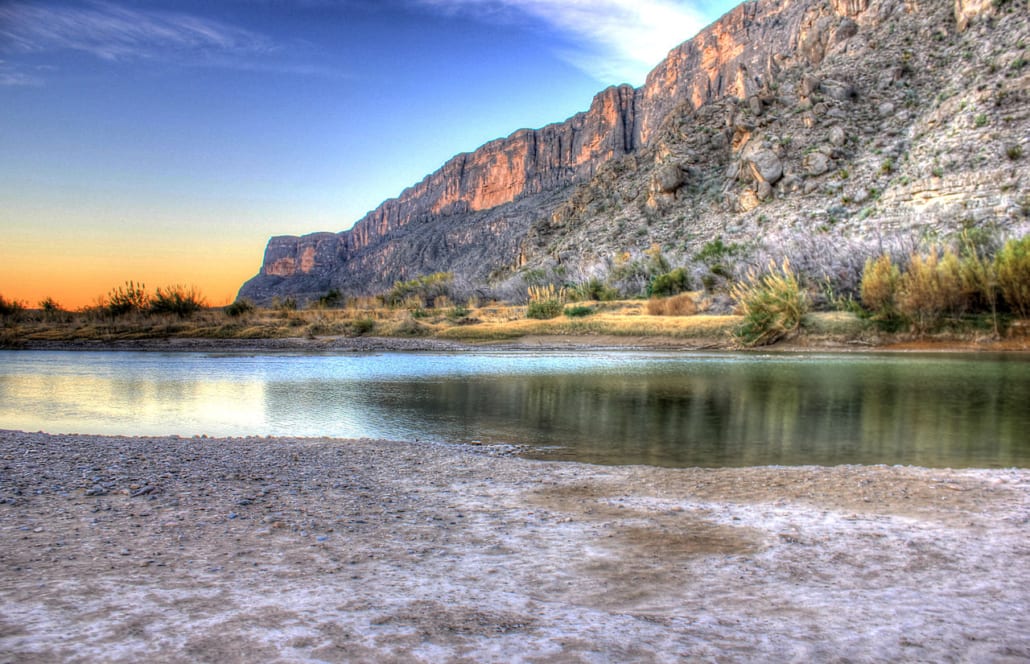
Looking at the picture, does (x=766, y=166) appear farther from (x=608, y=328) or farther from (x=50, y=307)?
(x=50, y=307)

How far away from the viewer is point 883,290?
21.7m

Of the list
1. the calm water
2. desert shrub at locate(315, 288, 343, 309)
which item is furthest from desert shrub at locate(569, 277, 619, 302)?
desert shrub at locate(315, 288, 343, 309)

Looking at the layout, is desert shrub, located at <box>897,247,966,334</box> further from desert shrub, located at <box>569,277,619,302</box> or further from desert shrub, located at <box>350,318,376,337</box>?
desert shrub, located at <box>350,318,376,337</box>

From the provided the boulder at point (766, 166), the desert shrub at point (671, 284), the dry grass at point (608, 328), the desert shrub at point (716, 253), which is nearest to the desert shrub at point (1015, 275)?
the dry grass at point (608, 328)

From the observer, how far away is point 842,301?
24.2 metres

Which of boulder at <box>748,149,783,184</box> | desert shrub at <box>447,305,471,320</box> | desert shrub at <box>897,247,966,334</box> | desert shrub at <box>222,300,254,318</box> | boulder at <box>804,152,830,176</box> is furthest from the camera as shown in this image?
boulder at <box>748,149,783,184</box>

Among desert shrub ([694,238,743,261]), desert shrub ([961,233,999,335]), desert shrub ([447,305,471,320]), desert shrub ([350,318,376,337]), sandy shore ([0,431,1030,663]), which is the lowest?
sandy shore ([0,431,1030,663])

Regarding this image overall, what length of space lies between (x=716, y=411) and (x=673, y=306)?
18572mm

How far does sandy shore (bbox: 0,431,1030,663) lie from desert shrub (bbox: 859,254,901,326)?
17.9 metres

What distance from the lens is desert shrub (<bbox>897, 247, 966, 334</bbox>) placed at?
20234 mm

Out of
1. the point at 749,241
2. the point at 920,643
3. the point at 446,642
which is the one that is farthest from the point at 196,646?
the point at 749,241

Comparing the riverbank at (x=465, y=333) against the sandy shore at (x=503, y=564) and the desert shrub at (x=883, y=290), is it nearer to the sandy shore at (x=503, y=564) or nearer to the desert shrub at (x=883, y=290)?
the desert shrub at (x=883, y=290)

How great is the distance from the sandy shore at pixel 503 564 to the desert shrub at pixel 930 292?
56.7 ft

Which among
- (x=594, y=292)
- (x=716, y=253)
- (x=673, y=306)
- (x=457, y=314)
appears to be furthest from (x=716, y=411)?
(x=716, y=253)
